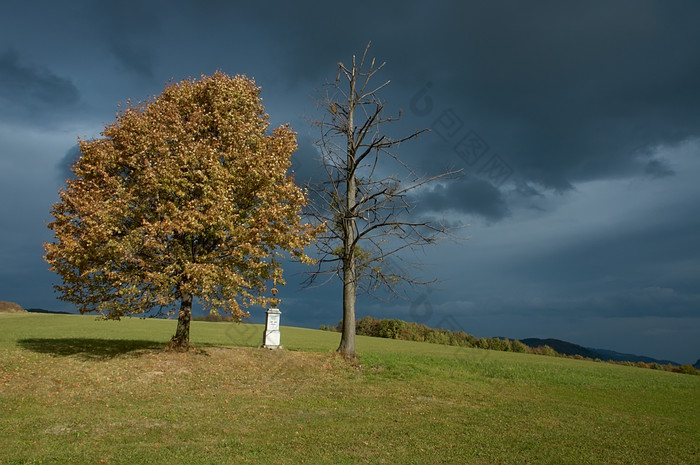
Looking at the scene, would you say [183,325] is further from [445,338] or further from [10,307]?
[10,307]

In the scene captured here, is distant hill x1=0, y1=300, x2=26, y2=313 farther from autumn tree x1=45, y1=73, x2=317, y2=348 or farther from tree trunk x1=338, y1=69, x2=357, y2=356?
tree trunk x1=338, y1=69, x2=357, y2=356

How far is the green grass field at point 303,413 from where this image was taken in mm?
8805

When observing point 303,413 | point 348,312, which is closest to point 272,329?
point 348,312

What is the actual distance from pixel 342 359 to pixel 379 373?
2156 millimetres

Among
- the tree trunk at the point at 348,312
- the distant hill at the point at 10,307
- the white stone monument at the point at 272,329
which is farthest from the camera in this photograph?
the distant hill at the point at 10,307

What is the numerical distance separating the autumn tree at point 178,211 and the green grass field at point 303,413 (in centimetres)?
288

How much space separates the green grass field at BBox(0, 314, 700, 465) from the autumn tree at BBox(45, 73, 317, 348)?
9.44 ft

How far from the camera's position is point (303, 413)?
12008mm

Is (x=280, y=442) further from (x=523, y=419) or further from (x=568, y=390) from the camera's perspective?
(x=568, y=390)

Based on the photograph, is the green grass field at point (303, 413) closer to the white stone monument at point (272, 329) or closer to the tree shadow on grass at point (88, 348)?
the tree shadow on grass at point (88, 348)

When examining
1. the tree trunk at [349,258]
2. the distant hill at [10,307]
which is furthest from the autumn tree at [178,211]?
the distant hill at [10,307]

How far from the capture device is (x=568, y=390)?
744 inches

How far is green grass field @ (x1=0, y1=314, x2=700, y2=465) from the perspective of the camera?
347 inches

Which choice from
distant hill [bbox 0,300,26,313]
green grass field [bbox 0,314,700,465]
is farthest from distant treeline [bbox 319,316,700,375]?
distant hill [bbox 0,300,26,313]
